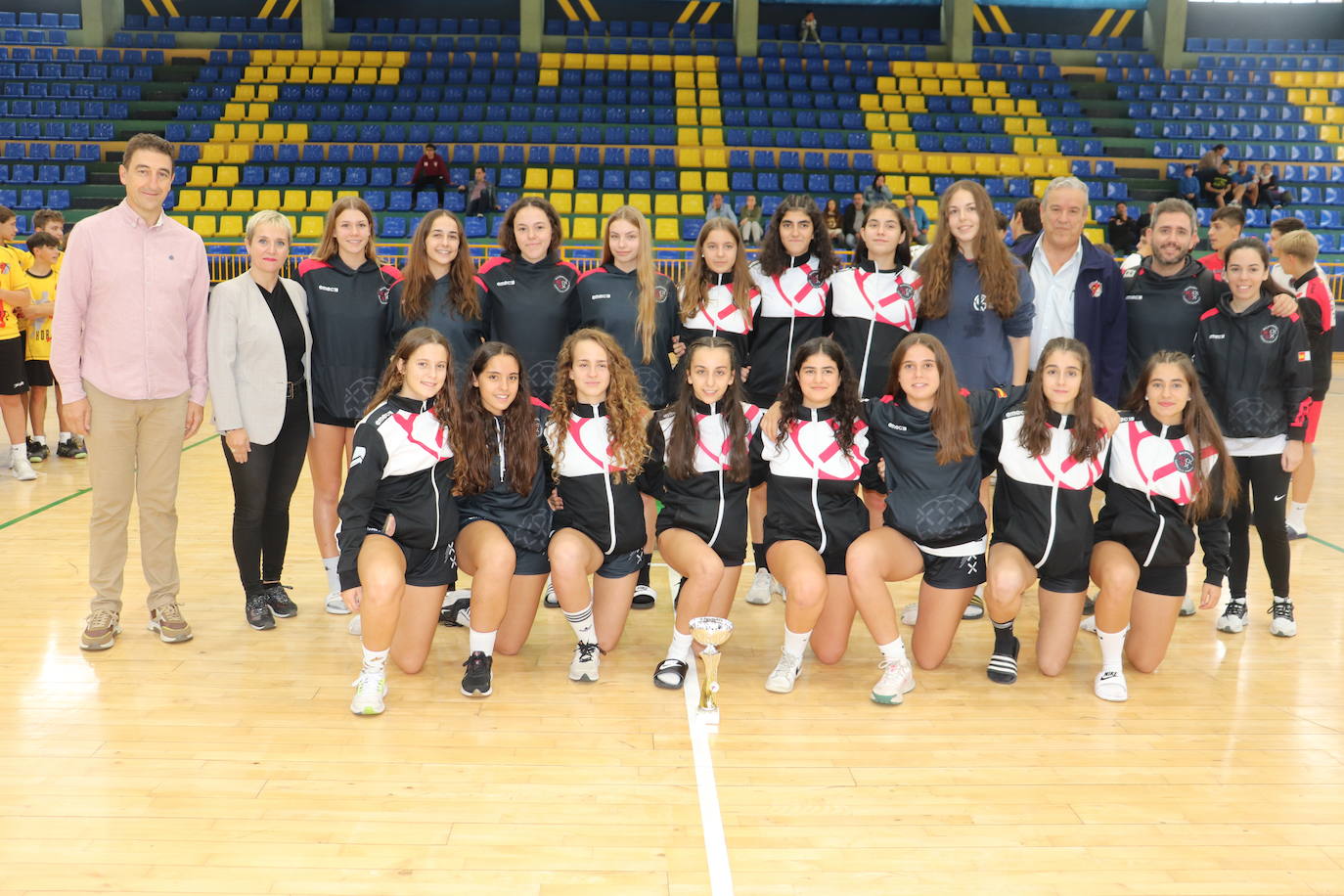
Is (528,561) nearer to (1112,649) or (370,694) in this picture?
(370,694)

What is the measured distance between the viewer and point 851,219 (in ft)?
41.2

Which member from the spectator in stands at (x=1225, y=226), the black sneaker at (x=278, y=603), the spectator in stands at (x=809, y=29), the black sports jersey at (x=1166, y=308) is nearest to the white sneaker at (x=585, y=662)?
the black sneaker at (x=278, y=603)

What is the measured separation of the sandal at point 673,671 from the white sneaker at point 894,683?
0.58m

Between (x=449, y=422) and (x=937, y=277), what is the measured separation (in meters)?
1.73

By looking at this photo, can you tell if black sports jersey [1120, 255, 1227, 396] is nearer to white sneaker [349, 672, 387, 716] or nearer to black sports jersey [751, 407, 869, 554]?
black sports jersey [751, 407, 869, 554]

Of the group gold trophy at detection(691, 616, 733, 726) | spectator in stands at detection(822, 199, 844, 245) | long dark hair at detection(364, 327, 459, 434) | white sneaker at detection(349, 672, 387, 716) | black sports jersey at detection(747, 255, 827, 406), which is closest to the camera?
gold trophy at detection(691, 616, 733, 726)

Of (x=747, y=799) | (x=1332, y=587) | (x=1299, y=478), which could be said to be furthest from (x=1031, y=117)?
(x=747, y=799)

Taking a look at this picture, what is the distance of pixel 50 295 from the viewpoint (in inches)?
253

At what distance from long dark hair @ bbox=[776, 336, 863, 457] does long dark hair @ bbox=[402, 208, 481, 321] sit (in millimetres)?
1171

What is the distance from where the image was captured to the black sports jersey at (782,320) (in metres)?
3.91

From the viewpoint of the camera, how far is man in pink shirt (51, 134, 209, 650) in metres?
3.31

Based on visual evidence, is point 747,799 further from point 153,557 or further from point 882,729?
point 153,557

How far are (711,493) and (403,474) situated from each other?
96cm

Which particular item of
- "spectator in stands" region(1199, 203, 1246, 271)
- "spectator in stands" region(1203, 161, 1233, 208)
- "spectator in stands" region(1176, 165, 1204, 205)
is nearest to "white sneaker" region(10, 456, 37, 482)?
"spectator in stands" region(1199, 203, 1246, 271)
